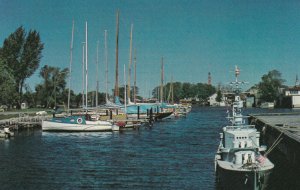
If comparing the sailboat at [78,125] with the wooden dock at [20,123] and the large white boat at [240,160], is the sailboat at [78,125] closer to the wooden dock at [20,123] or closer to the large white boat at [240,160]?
the wooden dock at [20,123]

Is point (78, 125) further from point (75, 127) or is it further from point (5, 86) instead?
point (5, 86)

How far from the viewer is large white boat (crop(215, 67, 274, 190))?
21.1 metres

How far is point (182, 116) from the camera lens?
12688 centimetres

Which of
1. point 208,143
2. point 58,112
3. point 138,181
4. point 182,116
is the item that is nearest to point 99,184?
point 138,181

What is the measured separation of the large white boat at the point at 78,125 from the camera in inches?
2474

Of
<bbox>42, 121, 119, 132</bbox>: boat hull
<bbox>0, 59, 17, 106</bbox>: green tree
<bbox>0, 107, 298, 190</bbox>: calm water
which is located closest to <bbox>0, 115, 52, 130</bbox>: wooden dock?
<bbox>42, 121, 119, 132</bbox>: boat hull

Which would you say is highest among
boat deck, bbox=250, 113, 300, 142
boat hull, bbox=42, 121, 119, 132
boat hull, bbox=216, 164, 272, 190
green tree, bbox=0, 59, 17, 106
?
green tree, bbox=0, 59, 17, 106

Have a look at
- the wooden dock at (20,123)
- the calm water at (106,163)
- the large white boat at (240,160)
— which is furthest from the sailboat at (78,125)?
the large white boat at (240,160)

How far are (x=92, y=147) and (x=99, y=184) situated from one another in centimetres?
1920

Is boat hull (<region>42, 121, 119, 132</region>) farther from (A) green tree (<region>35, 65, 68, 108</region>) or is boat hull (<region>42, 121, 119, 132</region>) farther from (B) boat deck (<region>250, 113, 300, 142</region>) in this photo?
(A) green tree (<region>35, 65, 68, 108</region>)

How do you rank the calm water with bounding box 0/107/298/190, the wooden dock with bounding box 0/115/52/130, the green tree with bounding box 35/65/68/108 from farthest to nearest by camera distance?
1. the green tree with bounding box 35/65/68/108
2. the wooden dock with bounding box 0/115/52/130
3. the calm water with bounding box 0/107/298/190

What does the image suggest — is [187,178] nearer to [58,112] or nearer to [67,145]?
[67,145]

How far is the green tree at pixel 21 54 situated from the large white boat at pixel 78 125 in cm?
4510

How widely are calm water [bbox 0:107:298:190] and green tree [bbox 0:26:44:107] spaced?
5716 cm
